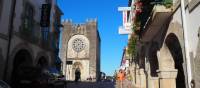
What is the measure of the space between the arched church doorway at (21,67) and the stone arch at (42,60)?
1.60m

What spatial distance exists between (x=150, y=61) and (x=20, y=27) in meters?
10.3

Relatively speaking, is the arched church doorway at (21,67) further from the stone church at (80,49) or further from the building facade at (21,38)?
the stone church at (80,49)

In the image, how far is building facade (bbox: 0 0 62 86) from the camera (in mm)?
19719

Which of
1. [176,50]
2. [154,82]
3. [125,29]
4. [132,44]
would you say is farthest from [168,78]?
[125,29]

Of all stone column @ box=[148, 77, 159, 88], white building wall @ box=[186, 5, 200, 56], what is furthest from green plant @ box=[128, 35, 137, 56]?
white building wall @ box=[186, 5, 200, 56]

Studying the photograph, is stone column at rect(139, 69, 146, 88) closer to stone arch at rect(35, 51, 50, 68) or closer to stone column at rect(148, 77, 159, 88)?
stone column at rect(148, 77, 159, 88)

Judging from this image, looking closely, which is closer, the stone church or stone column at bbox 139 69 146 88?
stone column at bbox 139 69 146 88

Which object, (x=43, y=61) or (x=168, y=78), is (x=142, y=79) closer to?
(x=168, y=78)

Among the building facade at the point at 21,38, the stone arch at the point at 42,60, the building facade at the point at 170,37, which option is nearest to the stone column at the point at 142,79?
the building facade at the point at 170,37

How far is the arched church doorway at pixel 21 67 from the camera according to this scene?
18672 millimetres

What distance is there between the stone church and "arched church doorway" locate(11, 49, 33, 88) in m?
48.7

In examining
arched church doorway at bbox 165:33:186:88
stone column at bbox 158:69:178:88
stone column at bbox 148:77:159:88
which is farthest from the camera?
stone column at bbox 148:77:159:88

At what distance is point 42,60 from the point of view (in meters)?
28.0

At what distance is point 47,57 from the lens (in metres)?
28.5
